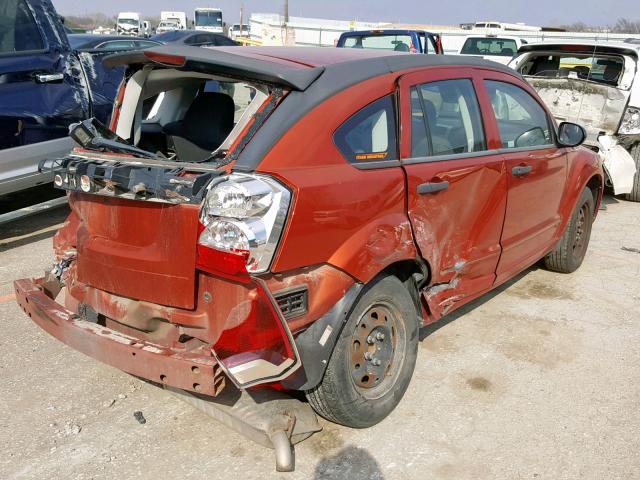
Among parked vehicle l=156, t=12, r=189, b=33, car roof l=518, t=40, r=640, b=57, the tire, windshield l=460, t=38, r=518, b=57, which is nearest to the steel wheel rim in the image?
the tire

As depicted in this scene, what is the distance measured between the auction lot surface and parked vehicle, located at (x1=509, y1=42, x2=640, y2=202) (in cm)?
346

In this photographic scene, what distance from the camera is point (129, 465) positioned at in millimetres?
2850

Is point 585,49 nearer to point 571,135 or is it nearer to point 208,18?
point 571,135

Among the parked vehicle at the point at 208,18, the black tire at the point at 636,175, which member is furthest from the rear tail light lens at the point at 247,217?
the parked vehicle at the point at 208,18

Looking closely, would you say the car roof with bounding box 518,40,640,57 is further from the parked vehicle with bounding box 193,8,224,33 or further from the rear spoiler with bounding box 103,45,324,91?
the parked vehicle with bounding box 193,8,224,33

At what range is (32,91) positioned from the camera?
18.5 ft

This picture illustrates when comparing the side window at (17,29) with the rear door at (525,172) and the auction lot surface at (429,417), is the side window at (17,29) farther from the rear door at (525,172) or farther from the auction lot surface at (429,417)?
the rear door at (525,172)

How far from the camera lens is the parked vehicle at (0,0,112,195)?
544 cm

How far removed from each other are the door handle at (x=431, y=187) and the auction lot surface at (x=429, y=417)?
3.74 ft

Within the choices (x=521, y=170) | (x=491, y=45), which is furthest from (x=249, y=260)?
(x=491, y=45)

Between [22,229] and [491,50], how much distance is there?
13.4 meters

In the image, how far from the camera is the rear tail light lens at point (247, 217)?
2475mm

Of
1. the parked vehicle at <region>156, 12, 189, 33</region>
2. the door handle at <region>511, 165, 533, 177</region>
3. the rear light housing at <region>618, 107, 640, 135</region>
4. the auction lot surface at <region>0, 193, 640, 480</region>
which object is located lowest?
the parked vehicle at <region>156, 12, 189, 33</region>

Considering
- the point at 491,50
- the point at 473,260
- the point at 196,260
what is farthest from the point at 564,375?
the point at 491,50
